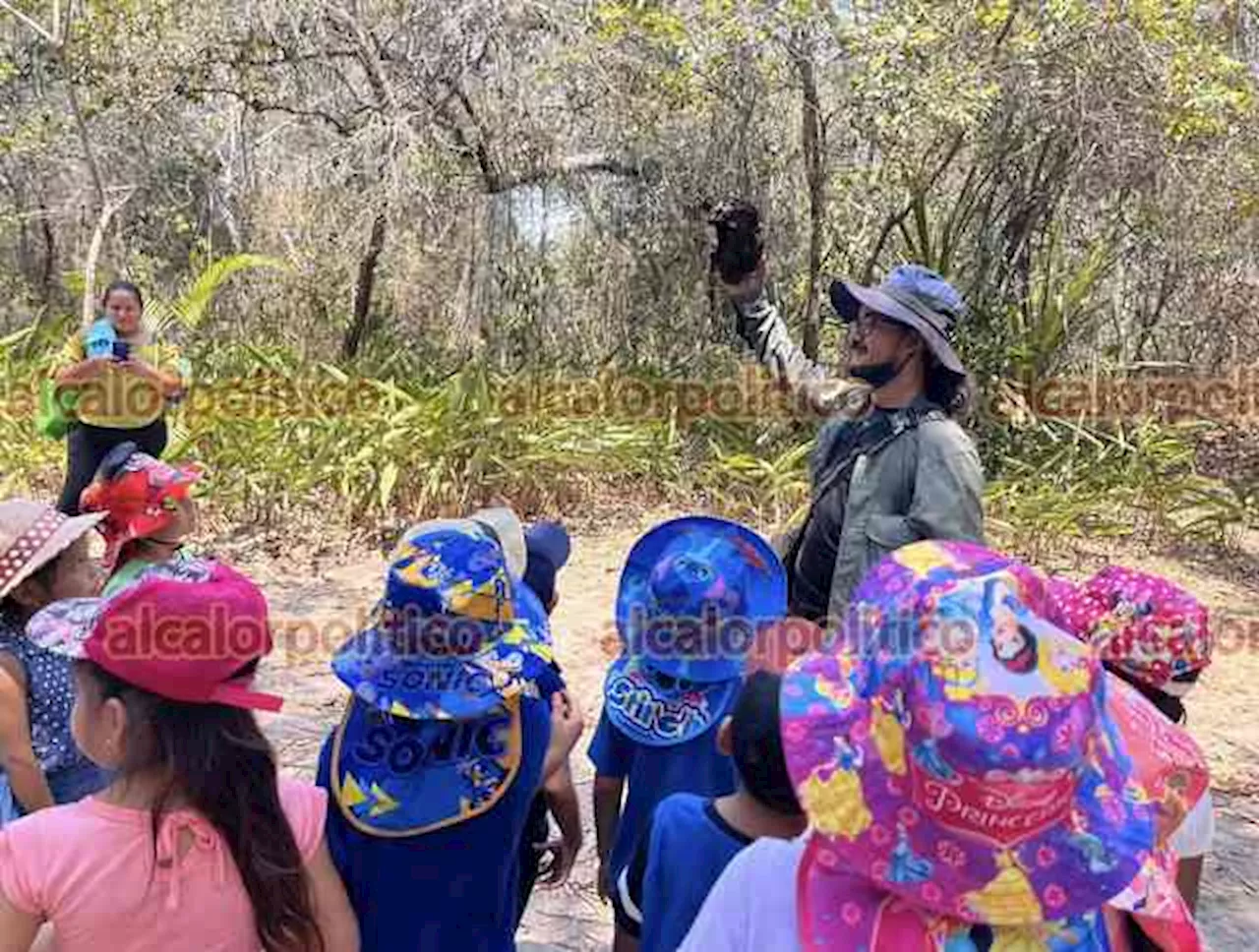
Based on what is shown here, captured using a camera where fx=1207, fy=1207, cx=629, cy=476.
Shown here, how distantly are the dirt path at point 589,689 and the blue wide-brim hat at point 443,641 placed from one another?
1.55 m

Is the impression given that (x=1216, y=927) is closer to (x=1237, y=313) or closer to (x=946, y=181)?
(x=946, y=181)

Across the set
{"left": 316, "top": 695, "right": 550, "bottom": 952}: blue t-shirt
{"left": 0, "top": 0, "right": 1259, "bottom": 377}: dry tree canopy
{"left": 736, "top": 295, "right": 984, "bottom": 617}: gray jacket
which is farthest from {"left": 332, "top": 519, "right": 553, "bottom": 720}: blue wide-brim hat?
{"left": 0, "top": 0, "right": 1259, "bottom": 377}: dry tree canopy

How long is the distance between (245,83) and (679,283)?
129 inches

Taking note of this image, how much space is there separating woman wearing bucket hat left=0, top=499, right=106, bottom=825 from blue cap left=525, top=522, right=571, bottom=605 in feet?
2.92

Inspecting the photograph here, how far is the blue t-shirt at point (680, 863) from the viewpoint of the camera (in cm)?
157

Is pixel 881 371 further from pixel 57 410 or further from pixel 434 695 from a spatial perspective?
pixel 57 410

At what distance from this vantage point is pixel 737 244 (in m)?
3.34

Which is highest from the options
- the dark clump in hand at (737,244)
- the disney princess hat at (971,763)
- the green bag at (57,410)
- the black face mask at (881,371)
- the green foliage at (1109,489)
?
the dark clump in hand at (737,244)

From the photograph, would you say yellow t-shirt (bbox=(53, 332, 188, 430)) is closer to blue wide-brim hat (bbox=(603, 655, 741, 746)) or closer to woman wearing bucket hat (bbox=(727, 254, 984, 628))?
woman wearing bucket hat (bbox=(727, 254, 984, 628))

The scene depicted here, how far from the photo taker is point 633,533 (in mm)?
7105

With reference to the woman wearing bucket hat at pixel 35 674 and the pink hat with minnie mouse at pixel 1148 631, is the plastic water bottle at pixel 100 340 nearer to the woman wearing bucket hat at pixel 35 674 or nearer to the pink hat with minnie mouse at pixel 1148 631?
the woman wearing bucket hat at pixel 35 674

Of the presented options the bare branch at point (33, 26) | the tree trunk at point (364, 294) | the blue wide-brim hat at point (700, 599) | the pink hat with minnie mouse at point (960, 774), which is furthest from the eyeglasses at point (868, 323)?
the bare branch at point (33, 26)

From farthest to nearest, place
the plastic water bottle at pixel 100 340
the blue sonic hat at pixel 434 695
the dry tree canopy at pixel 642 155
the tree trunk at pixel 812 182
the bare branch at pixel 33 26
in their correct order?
the tree trunk at pixel 812 182 → the dry tree canopy at pixel 642 155 → the bare branch at pixel 33 26 → the plastic water bottle at pixel 100 340 → the blue sonic hat at pixel 434 695

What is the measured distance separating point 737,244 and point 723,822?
2.08 m
